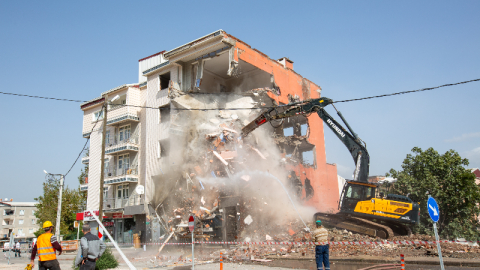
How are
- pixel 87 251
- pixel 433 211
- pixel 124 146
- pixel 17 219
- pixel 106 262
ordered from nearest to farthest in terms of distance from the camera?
pixel 87 251 → pixel 433 211 → pixel 106 262 → pixel 124 146 → pixel 17 219

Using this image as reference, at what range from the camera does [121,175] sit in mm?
28859

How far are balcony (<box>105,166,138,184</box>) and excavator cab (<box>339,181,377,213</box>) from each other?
17846 mm

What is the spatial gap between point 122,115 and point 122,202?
24.2 ft

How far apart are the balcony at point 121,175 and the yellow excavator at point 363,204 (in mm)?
16074

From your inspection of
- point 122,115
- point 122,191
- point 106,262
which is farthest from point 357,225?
point 122,115

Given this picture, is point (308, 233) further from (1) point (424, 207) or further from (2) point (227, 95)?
(2) point (227, 95)

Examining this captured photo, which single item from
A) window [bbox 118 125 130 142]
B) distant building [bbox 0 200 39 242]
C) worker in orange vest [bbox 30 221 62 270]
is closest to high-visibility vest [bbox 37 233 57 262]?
worker in orange vest [bbox 30 221 62 270]

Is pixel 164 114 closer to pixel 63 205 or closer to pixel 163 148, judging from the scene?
pixel 163 148

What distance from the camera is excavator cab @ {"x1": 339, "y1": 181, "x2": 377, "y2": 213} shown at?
643 inches

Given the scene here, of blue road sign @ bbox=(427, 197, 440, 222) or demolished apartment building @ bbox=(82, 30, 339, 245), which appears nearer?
blue road sign @ bbox=(427, 197, 440, 222)

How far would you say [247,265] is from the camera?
1322 cm

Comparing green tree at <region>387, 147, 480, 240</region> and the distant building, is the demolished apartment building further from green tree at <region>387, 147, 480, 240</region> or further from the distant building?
the distant building

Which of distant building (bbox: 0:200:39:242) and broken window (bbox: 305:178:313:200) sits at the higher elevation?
broken window (bbox: 305:178:313:200)

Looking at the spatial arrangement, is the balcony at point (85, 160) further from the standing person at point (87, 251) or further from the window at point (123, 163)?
the standing person at point (87, 251)
